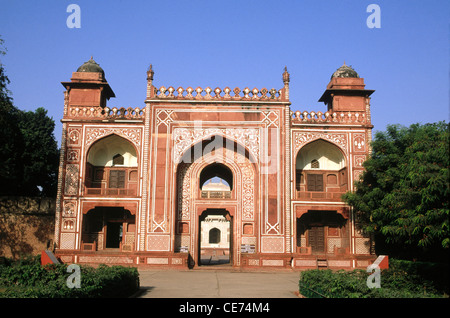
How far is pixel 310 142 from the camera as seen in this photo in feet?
73.8

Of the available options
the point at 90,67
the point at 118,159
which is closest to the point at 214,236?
the point at 118,159

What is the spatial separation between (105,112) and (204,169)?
5937mm

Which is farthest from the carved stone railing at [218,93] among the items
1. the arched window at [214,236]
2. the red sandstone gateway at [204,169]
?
the arched window at [214,236]

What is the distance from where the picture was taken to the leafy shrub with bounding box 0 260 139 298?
870 centimetres

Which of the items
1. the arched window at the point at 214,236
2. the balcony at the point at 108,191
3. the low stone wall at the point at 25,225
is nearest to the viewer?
the balcony at the point at 108,191

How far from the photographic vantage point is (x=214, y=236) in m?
43.7

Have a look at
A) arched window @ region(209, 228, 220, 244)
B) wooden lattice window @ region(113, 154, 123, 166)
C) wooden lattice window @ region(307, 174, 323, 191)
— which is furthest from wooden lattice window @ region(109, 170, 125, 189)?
arched window @ region(209, 228, 220, 244)

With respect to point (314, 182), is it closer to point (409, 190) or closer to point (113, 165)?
point (113, 165)

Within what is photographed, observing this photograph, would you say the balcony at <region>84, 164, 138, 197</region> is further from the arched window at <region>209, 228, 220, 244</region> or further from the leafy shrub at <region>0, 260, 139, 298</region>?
the arched window at <region>209, 228, 220, 244</region>

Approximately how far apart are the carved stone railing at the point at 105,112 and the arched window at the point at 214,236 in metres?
23.3

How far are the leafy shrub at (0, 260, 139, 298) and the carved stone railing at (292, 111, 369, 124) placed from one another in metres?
13.6

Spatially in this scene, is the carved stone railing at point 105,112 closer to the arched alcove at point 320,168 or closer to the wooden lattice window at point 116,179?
the wooden lattice window at point 116,179

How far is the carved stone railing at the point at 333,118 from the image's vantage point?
74.2 feet

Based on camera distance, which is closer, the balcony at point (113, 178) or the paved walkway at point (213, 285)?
the paved walkway at point (213, 285)
